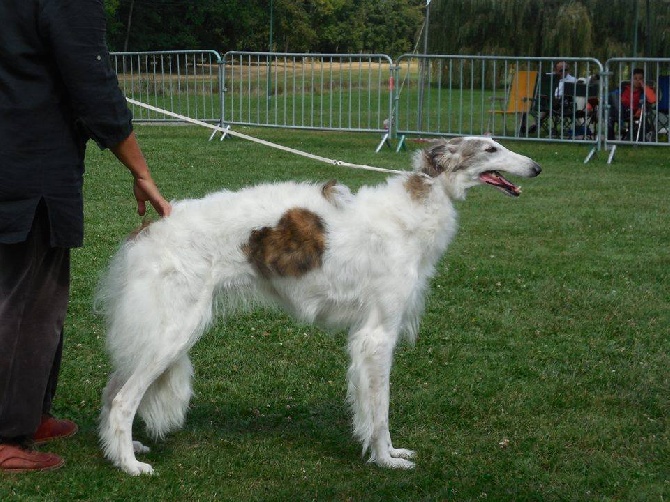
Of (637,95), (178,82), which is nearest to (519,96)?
(637,95)

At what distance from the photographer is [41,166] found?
4.12 metres

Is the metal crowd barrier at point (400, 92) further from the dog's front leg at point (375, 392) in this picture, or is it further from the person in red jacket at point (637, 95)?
the dog's front leg at point (375, 392)

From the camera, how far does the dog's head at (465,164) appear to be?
4.91m

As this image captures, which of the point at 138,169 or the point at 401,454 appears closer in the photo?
the point at 138,169

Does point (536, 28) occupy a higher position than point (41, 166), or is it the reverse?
point (536, 28)

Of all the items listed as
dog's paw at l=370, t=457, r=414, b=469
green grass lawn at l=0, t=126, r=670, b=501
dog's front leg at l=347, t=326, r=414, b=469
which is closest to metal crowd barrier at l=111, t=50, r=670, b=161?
green grass lawn at l=0, t=126, r=670, b=501

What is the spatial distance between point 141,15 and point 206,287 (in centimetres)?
5023

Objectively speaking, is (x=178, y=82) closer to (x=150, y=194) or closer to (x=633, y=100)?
(x=633, y=100)

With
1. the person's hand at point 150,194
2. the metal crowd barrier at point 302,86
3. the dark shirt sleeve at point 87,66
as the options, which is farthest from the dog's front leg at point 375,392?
the metal crowd barrier at point 302,86

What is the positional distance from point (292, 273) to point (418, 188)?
755 millimetres

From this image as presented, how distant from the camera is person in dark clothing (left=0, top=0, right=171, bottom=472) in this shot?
156 inches

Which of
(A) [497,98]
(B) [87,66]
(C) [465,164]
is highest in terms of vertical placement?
(B) [87,66]

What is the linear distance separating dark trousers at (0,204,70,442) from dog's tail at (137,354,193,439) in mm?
521

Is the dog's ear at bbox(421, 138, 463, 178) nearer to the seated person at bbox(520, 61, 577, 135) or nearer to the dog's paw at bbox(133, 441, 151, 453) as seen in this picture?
the dog's paw at bbox(133, 441, 151, 453)
